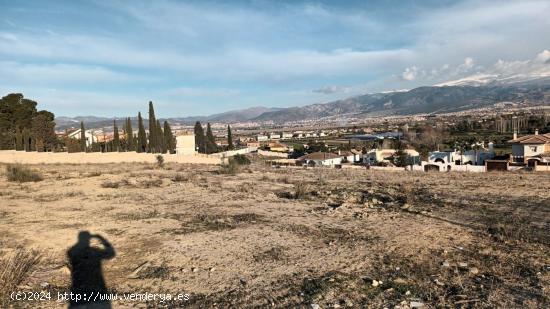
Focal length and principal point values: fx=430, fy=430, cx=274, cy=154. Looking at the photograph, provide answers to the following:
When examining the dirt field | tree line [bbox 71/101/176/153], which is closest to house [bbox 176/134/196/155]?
tree line [bbox 71/101/176/153]

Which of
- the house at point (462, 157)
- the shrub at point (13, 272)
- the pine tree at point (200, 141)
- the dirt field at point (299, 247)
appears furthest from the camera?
the pine tree at point (200, 141)

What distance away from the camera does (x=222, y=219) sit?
12.4m

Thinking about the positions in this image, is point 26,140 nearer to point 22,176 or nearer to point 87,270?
point 22,176

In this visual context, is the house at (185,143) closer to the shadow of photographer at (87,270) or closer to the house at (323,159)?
the house at (323,159)

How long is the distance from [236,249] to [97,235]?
3590 mm

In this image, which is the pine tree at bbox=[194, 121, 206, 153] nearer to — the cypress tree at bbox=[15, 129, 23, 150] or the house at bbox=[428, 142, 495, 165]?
the cypress tree at bbox=[15, 129, 23, 150]

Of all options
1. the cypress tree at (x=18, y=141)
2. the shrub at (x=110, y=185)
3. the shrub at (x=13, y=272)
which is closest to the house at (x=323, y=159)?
the cypress tree at (x=18, y=141)

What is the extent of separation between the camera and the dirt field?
21.6 feet

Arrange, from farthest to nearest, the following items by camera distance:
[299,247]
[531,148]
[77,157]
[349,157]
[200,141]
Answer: [200,141] → [349,157] → [531,148] → [77,157] → [299,247]

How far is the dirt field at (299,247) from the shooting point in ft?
21.6

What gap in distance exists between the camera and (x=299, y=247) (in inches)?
368

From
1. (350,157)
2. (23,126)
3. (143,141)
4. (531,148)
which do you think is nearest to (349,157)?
(350,157)

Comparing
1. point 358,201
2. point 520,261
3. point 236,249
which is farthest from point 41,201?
point 520,261

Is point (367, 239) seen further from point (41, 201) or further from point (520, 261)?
point (41, 201)
